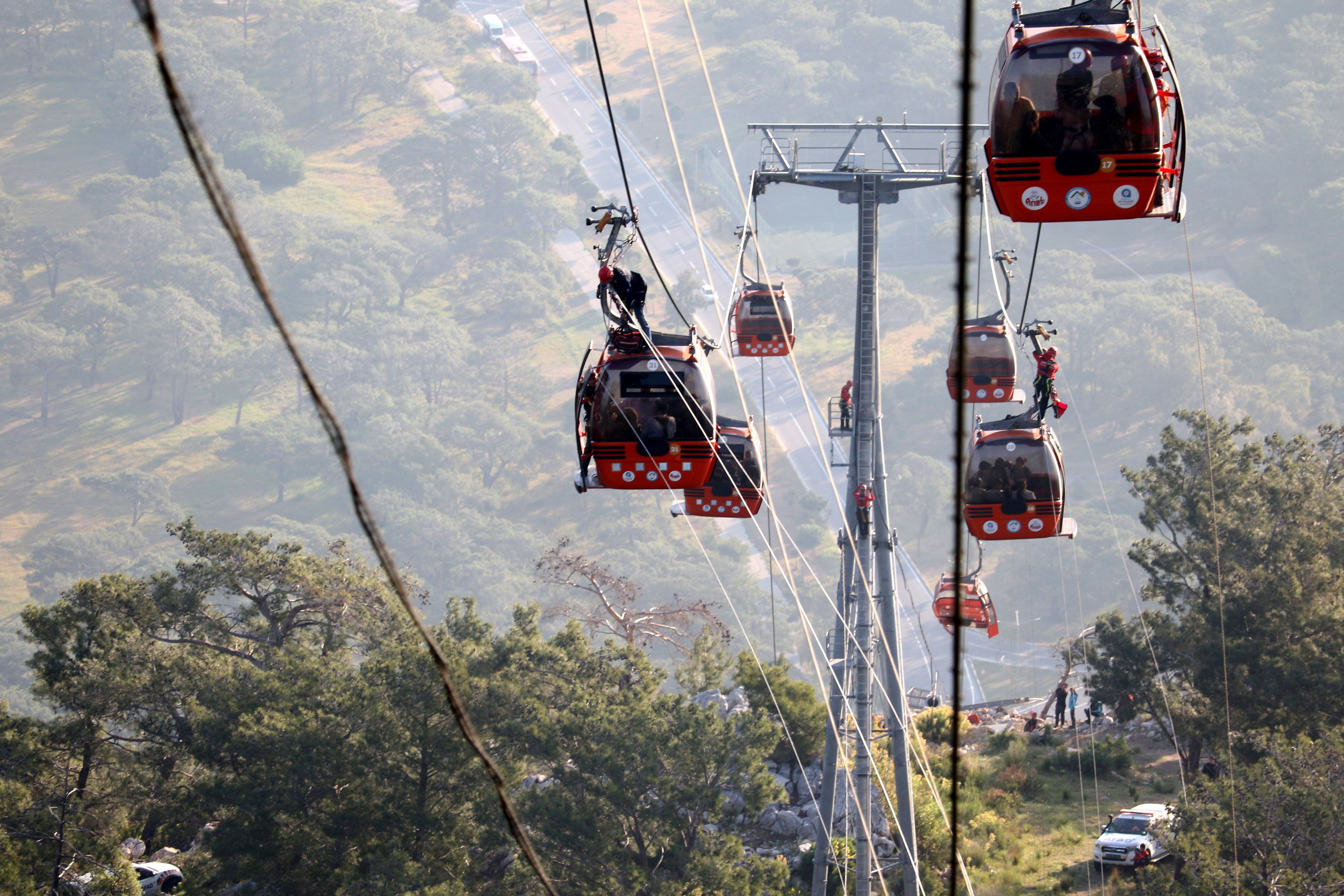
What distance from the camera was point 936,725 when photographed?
3189 centimetres

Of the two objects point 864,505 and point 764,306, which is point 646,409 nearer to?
point 864,505

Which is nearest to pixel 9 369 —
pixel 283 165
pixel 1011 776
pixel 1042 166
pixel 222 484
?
pixel 222 484

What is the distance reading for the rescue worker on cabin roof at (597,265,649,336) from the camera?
1545 cm

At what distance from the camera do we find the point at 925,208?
12644 cm

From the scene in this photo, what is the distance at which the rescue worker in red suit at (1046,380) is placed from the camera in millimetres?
18219

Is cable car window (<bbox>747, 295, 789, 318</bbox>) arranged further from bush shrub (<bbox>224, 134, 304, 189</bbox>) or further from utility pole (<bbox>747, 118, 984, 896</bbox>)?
bush shrub (<bbox>224, 134, 304, 189</bbox>)

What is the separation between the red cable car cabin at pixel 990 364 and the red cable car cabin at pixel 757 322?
3844mm

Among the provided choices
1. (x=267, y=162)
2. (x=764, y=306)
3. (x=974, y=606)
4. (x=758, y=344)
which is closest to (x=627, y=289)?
(x=758, y=344)

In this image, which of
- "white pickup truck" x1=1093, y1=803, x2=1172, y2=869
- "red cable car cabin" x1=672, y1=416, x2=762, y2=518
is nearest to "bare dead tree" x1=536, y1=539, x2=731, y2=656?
"red cable car cabin" x1=672, y1=416, x2=762, y2=518

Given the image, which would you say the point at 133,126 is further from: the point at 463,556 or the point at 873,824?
the point at 873,824

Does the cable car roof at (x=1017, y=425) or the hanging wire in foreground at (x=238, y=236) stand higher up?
the hanging wire in foreground at (x=238, y=236)

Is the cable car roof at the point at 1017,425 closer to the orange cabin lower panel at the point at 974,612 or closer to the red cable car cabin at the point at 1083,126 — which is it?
the red cable car cabin at the point at 1083,126

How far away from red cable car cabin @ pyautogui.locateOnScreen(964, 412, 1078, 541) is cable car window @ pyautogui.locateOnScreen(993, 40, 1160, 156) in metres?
7.30

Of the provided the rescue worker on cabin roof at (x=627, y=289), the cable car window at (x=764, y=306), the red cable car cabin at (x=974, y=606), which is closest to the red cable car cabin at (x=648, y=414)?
the rescue worker on cabin roof at (x=627, y=289)
